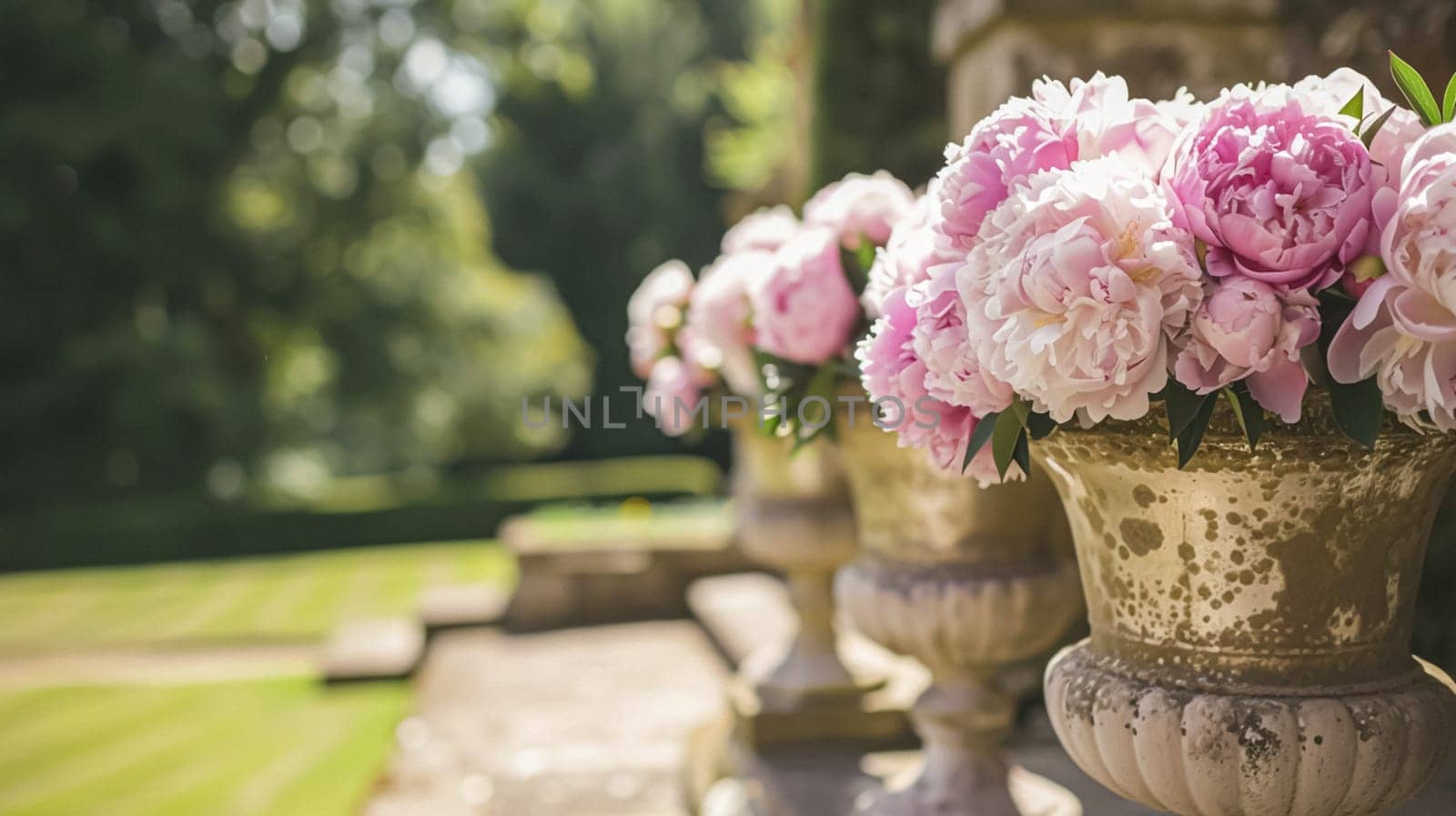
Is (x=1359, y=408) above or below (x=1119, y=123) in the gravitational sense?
below

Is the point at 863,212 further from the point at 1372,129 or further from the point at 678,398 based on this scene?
the point at 1372,129

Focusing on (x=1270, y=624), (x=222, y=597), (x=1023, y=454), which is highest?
(x=1023, y=454)

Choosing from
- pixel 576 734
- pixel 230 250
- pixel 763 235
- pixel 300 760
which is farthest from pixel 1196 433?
pixel 230 250

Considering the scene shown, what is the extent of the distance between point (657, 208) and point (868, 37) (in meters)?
20.7

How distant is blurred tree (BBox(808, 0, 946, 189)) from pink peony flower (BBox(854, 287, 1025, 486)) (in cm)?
354

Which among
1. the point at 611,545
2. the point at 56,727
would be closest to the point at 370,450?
the point at 611,545

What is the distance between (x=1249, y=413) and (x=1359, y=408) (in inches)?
4.1

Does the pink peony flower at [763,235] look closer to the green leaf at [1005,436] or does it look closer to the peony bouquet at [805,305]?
the peony bouquet at [805,305]

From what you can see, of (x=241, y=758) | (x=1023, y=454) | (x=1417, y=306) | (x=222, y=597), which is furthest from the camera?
(x=222, y=597)

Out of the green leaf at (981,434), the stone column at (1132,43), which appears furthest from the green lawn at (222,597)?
the green leaf at (981,434)

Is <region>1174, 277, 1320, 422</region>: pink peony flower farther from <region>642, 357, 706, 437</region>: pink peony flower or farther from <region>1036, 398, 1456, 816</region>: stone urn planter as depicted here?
<region>642, 357, 706, 437</region>: pink peony flower

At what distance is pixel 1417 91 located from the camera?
128cm

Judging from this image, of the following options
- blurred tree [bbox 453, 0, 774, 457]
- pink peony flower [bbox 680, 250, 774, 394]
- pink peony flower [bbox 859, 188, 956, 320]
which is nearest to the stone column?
pink peony flower [bbox 680, 250, 774, 394]

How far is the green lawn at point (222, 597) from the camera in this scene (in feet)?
28.8
